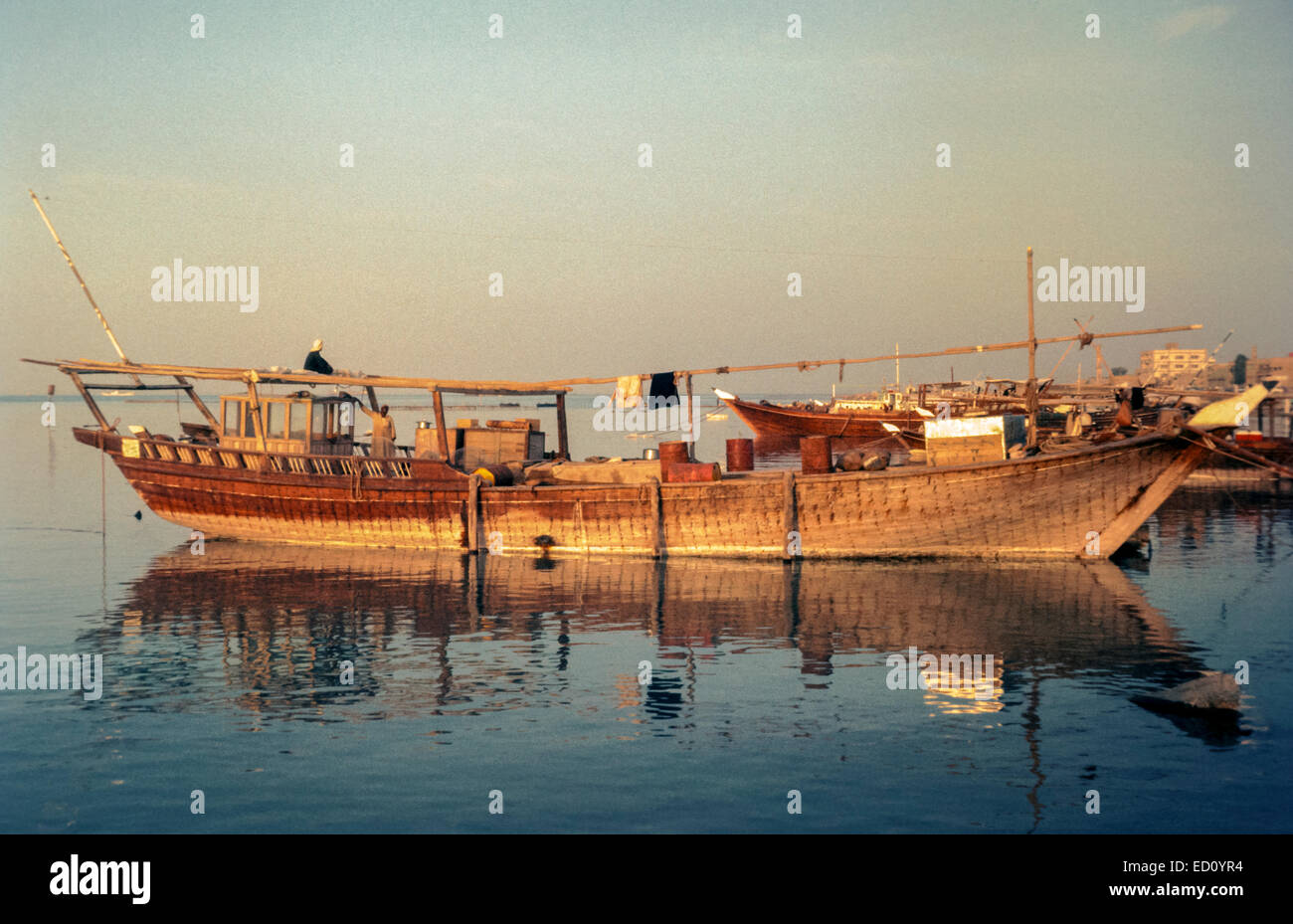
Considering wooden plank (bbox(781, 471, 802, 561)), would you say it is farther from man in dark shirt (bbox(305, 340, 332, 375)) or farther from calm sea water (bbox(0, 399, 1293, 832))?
man in dark shirt (bbox(305, 340, 332, 375))

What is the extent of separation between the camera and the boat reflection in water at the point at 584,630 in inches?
637

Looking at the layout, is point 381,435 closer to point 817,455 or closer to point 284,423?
point 284,423

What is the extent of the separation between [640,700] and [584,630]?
4935 millimetres

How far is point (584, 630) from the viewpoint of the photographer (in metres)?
20.7

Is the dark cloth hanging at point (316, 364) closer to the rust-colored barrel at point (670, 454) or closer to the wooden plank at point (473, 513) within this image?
the wooden plank at point (473, 513)

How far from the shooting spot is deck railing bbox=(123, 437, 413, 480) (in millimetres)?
29516

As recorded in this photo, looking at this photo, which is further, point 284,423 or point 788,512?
point 284,423

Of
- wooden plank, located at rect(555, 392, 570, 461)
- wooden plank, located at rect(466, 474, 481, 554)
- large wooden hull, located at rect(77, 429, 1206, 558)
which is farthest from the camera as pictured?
wooden plank, located at rect(555, 392, 570, 461)

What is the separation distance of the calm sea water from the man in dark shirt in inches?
233

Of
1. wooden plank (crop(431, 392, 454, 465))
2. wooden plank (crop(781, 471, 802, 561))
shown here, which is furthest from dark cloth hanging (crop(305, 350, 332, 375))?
wooden plank (crop(781, 471, 802, 561))

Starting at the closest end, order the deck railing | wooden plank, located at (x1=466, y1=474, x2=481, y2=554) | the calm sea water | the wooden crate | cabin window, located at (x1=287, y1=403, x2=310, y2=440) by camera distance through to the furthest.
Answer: the calm sea water, the wooden crate, wooden plank, located at (x1=466, y1=474, x2=481, y2=554), the deck railing, cabin window, located at (x1=287, y1=403, x2=310, y2=440)

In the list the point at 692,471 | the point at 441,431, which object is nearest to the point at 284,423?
the point at 441,431
